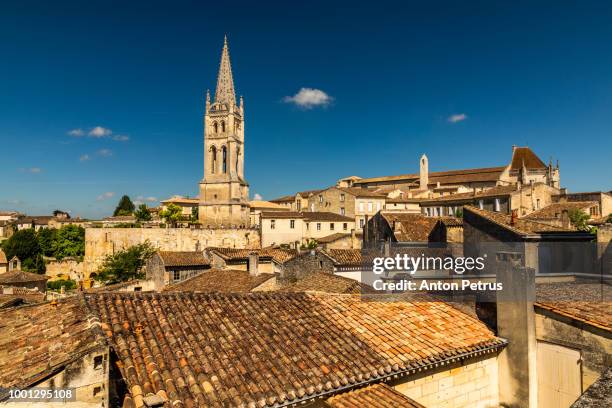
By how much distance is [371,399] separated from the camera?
6.64 m

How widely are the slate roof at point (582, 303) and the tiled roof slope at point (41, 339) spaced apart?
28.4ft

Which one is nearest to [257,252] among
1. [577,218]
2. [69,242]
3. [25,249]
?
[577,218]

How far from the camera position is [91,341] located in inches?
213

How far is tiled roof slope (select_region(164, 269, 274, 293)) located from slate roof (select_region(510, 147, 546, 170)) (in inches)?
2297

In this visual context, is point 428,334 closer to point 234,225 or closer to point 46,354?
point 46,354

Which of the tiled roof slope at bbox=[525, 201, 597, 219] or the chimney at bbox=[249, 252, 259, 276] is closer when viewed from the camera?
the chimney at bbox=[249, 252, 259, 276]

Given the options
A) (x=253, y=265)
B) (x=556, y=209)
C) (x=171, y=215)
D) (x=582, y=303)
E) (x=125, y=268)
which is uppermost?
(x=171, y=215)

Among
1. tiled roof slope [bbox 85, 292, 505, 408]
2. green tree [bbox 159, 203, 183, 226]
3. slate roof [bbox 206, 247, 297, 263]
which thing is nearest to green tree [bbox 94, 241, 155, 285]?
slate roof [bbox 206, 247, 297, 263]

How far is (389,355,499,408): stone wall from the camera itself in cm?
780

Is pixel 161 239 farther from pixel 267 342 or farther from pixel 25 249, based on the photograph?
pixel 267 342

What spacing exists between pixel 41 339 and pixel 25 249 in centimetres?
6766

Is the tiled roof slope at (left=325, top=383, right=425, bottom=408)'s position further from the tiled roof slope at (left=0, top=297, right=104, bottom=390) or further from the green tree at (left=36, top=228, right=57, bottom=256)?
the green tree at (left=36, top=228, right=57, bottom=256)

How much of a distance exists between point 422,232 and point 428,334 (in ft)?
59.0

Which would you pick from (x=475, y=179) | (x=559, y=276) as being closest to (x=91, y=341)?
(x=559, y=276)
